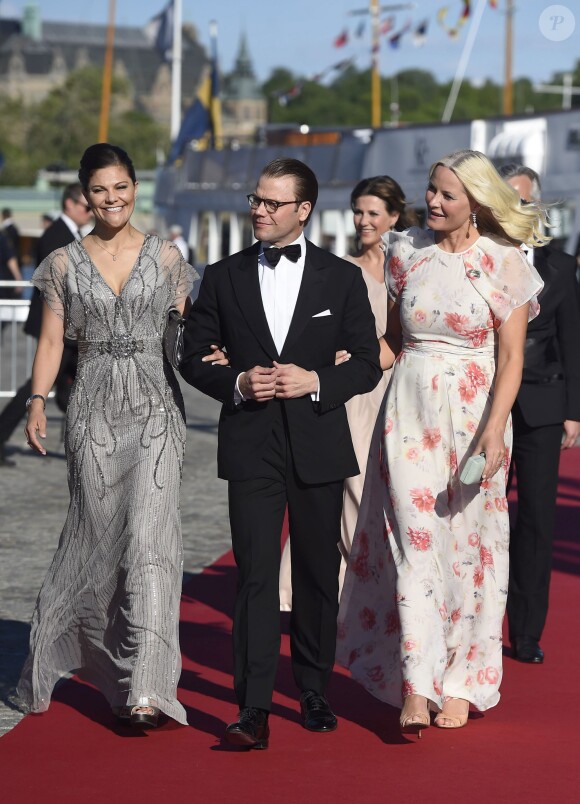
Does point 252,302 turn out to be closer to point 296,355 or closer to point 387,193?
point 296,355

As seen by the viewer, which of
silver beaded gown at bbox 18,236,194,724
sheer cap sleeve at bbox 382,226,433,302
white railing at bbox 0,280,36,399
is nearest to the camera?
silver beaded gown at bbox 18,236,194,724

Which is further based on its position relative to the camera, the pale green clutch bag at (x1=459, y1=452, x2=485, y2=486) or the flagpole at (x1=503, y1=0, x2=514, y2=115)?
the flagpole at (x1=503, y1=0, x2=514, y2=115)

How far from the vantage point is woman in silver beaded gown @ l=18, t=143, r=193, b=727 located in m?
5.20

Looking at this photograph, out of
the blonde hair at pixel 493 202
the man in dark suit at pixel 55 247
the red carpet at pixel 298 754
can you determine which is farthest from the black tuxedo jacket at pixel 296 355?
the man in dark suit at pixel 55 247

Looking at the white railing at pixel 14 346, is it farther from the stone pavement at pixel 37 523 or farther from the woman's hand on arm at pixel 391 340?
the woman's hand on arm at pixel 391 340

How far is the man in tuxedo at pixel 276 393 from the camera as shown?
4.95 m

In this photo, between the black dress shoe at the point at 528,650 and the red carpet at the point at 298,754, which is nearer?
the red carpet at the point at 298,754

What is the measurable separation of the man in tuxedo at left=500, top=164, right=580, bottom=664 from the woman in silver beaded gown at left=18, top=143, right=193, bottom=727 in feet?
5.33

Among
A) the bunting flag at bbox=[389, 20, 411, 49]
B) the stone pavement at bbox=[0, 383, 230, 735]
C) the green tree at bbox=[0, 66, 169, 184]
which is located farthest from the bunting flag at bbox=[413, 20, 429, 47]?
the green tree at bbox=[0, 66, 169, 184]

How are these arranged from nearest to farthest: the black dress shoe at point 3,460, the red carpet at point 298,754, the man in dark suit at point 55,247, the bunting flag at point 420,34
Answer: the red carpet at point 298,754 < the man in dark suit at point 55,247 < the black dress shoe at point 3,460 < the bunting flag at point 420,34

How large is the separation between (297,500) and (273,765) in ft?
2.74

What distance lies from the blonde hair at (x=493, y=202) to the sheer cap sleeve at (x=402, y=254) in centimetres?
21

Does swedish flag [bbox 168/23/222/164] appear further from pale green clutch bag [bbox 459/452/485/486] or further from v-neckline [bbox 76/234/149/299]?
pale green clutch bag [bbox 459/452/485/486]

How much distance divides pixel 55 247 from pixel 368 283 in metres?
4.75
